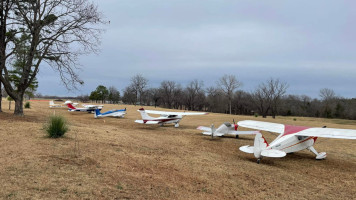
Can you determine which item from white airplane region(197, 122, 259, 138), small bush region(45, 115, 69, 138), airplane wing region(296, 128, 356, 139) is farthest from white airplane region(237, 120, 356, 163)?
small bush region(45, 115, 69, 138)

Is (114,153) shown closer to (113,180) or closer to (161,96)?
(113,180)

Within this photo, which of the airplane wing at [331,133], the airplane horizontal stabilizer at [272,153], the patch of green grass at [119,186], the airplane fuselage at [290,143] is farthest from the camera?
the airplane fuselage at [290,143]

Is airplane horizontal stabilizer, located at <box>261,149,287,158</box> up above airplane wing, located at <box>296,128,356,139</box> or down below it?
below

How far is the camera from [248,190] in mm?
6219

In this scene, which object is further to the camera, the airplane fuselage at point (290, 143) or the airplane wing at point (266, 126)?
the airplane wing at point (266, 126)

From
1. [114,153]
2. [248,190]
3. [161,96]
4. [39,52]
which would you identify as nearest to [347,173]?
[248,190]

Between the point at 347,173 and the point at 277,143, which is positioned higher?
the point at 277,143

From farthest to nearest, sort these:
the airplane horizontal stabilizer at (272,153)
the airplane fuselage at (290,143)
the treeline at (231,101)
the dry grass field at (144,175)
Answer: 1. the treeline at (231,101)
2. the airplane fuselage at (290,143)
3. the airplane horizontal stabilizer at (272,153)
4. the dry grass field at (144,175)

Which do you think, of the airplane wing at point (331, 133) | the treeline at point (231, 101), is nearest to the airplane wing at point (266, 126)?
the airplane wing at point (331, 133)

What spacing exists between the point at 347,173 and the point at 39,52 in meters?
18.5

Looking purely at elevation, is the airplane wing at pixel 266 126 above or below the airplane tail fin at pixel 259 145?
above

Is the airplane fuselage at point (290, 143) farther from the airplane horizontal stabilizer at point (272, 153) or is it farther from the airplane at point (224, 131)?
the airplane at point (224, 131)

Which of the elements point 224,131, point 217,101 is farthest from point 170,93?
point 224,131

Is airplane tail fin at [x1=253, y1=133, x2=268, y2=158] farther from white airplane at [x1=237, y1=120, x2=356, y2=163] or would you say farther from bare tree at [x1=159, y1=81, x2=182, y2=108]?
bare tree at [x1=159, y1=81, x2=182, y2=108]
